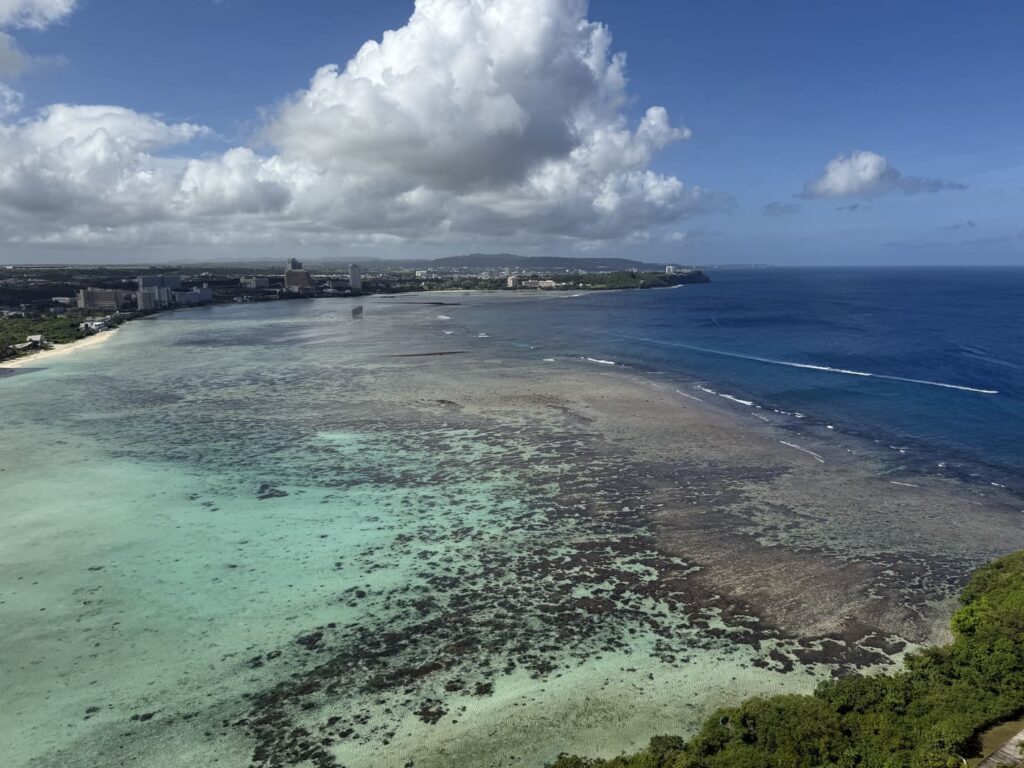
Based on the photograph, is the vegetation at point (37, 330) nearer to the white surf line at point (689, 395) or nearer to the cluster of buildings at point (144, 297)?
the cluster of buildings at point (144, 297)

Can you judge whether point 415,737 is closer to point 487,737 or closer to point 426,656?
point 487,737

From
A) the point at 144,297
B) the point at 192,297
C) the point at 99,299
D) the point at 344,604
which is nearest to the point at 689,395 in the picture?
the point at 344,604

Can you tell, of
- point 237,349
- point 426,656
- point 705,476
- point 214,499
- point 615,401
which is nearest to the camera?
point 426,656

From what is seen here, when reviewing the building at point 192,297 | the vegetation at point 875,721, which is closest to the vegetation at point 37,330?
the building at point 192,297

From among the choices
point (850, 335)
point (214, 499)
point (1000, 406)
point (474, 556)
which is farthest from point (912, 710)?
point (850, 335)

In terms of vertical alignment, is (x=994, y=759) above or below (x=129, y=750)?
above

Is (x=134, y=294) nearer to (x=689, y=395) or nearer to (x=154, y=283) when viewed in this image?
(x=154, y=283)
